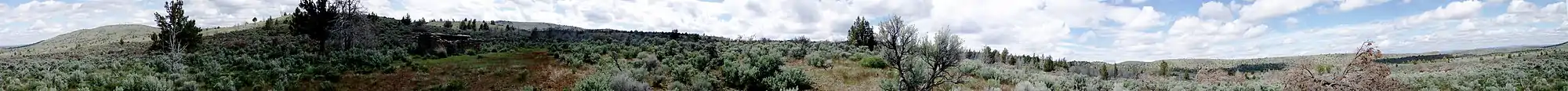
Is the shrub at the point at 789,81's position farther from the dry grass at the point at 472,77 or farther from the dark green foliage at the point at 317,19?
the dark green foliage at the point at 317,19

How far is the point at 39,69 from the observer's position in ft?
78.4

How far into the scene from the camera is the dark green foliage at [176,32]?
29156 millimetres

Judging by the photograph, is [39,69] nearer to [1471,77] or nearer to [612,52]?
[612,52]

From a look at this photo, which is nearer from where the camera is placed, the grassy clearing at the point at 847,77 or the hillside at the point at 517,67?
the hillside at the point at 517,67

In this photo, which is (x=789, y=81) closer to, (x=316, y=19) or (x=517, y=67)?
(x=517, y=67)

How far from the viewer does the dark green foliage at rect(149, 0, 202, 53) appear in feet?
95.7

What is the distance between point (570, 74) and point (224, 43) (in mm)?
18565

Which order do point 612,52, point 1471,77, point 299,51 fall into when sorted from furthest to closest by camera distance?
point 1471,77, point 612,52, point 299,51

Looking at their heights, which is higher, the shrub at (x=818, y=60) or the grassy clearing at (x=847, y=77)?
the shrub at (x=818, y=60)

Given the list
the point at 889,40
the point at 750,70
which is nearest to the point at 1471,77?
the point at 889,40

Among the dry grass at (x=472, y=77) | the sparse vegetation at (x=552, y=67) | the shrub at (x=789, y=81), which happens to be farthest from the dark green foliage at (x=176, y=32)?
the shrub at (x=789, y=81)

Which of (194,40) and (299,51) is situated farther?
(194,40)

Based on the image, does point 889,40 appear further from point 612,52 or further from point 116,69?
point 116,69

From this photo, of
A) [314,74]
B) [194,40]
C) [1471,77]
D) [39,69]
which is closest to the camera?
[314,74]
